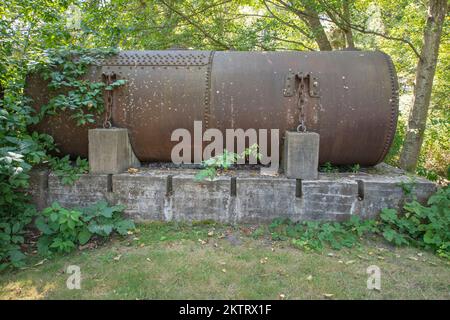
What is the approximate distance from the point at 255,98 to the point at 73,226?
2.45 metres

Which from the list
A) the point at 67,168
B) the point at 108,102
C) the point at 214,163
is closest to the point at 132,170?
the point at 67,168

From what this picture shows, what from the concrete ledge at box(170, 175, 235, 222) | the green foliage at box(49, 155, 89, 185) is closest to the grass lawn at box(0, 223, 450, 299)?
the concrete ledge at box(170, 175, 235, 222)

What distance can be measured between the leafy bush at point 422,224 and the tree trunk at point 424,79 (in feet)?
8.96

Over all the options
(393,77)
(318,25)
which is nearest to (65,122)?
(393,77)

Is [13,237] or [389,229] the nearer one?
[13,237]

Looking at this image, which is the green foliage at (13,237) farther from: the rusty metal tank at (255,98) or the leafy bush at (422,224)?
the leafy bush at (422,224)

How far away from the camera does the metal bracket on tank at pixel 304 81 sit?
4152 mm

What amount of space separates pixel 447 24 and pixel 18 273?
8.41 metres

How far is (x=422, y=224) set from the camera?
3816 millimetres

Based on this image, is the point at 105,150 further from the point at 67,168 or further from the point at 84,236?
the point at 84,236

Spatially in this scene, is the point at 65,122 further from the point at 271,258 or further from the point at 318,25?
the point at 318,25

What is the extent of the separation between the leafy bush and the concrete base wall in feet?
0.49

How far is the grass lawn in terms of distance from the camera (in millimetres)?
2814

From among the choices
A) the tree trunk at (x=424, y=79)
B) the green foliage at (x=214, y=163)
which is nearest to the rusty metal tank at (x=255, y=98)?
the green foliage at (x=214, y=163)
